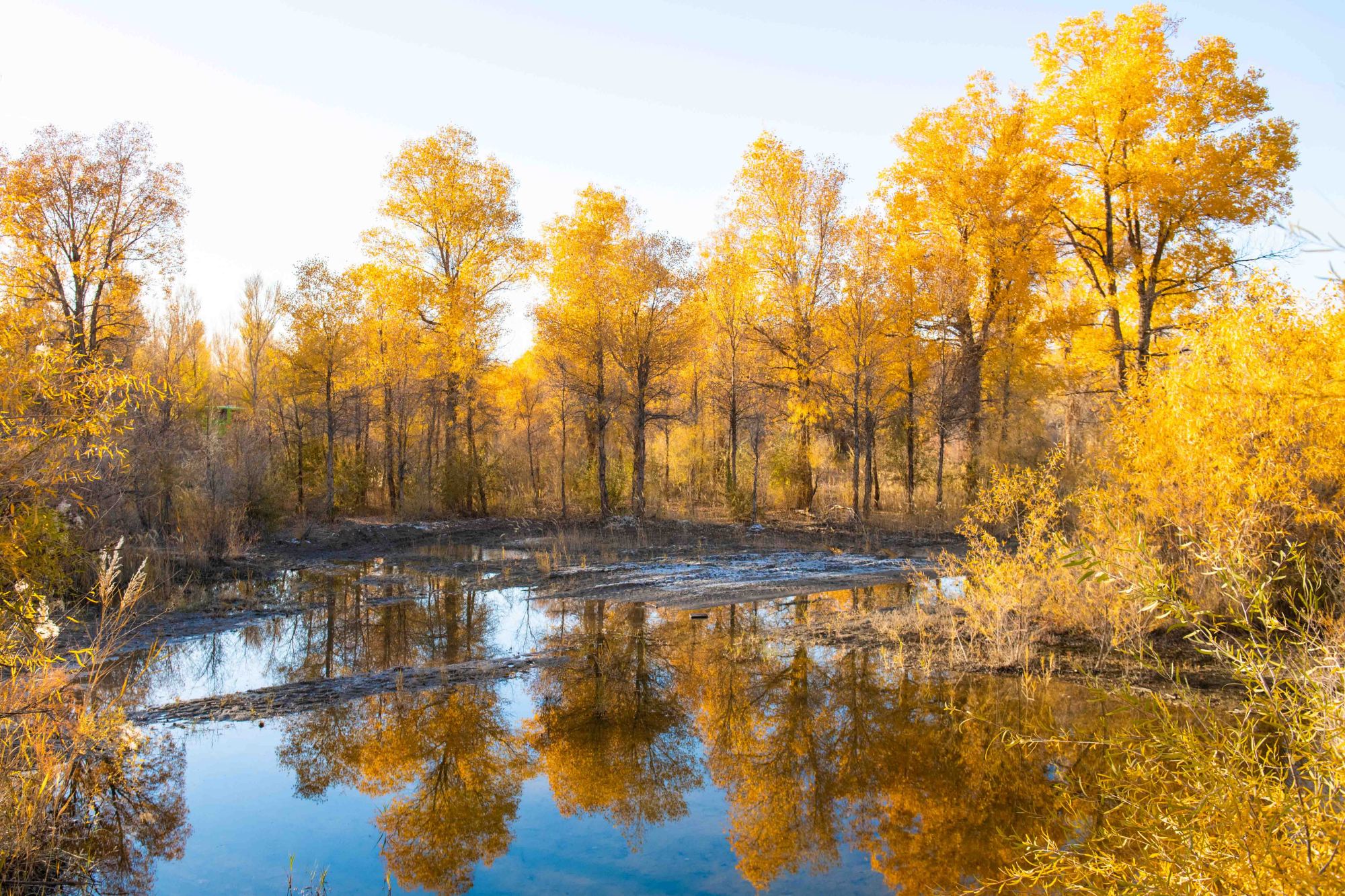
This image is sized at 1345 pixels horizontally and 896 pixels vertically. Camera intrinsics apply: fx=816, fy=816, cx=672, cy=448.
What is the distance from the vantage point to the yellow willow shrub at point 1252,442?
8992 mm

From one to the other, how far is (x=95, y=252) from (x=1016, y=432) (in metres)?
26.5

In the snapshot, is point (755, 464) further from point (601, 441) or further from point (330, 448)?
point (330, 448)

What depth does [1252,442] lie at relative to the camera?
931 centimetres

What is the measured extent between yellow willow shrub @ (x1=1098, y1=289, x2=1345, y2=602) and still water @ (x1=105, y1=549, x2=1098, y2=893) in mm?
2941

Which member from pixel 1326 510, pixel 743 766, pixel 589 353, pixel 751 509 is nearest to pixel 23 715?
pixel 743 766

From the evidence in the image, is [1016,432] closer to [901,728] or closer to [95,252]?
[901,728]

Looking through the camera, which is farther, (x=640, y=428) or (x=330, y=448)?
(x=330, y=448)

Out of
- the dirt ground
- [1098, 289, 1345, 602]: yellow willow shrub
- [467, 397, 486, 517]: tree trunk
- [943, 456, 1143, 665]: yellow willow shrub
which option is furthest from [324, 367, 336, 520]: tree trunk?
[1098, 289, 1345, 602]: yellow willow shrub

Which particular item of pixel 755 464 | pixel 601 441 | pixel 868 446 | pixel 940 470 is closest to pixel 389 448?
pixel 601 441

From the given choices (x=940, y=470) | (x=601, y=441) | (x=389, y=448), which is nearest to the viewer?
(x=940, y=470)

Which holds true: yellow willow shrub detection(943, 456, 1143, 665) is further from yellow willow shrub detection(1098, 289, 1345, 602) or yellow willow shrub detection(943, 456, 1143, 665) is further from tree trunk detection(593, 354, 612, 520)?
tree trunk detection(593, 354, 612, 520)

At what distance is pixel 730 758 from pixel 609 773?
113cm

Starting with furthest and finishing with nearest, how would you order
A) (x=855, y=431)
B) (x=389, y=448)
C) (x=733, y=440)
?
1. (x=389, y=448)
2. (x=733, y=440)
3. (x=855, y=431)

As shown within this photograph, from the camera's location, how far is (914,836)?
241 inches
